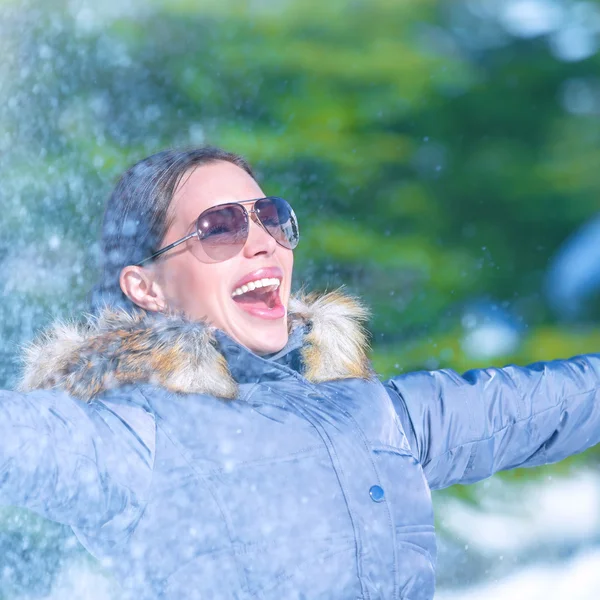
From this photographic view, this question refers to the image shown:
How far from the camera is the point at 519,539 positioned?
15.3 ft

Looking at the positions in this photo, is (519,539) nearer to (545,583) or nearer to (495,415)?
(545,583)

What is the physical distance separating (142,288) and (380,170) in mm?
3390

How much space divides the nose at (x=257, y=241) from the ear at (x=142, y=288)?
0.20m

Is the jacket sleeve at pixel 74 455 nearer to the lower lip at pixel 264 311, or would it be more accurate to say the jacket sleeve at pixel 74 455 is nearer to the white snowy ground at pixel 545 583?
the lower lip at pixel 264 311

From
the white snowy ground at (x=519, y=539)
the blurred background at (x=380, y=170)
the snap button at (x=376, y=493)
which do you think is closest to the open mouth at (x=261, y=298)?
the snap button at (x=376, y=493)

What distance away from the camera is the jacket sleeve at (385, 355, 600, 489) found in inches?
74.9

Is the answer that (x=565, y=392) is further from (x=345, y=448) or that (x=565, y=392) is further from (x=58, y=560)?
(x=58, y=560)

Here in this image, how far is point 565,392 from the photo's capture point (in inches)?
79.2

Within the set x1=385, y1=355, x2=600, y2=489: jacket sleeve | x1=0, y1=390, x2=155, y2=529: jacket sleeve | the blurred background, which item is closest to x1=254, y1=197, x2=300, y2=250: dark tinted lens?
x1=385, y1=355, x2=600, y2=489: jacket sleeve

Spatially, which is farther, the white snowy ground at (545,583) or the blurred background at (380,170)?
the blurred background at (380,170)

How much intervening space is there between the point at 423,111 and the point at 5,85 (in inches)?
88.9

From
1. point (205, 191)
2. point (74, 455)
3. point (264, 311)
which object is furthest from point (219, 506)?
point (205, 191)

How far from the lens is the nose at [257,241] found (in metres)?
1.87

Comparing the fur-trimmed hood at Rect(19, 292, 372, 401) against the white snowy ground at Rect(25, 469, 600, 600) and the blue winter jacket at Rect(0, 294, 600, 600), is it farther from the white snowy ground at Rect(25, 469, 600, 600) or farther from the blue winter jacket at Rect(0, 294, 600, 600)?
the white snowy ground at Rect(25, 469, 600, 600)
